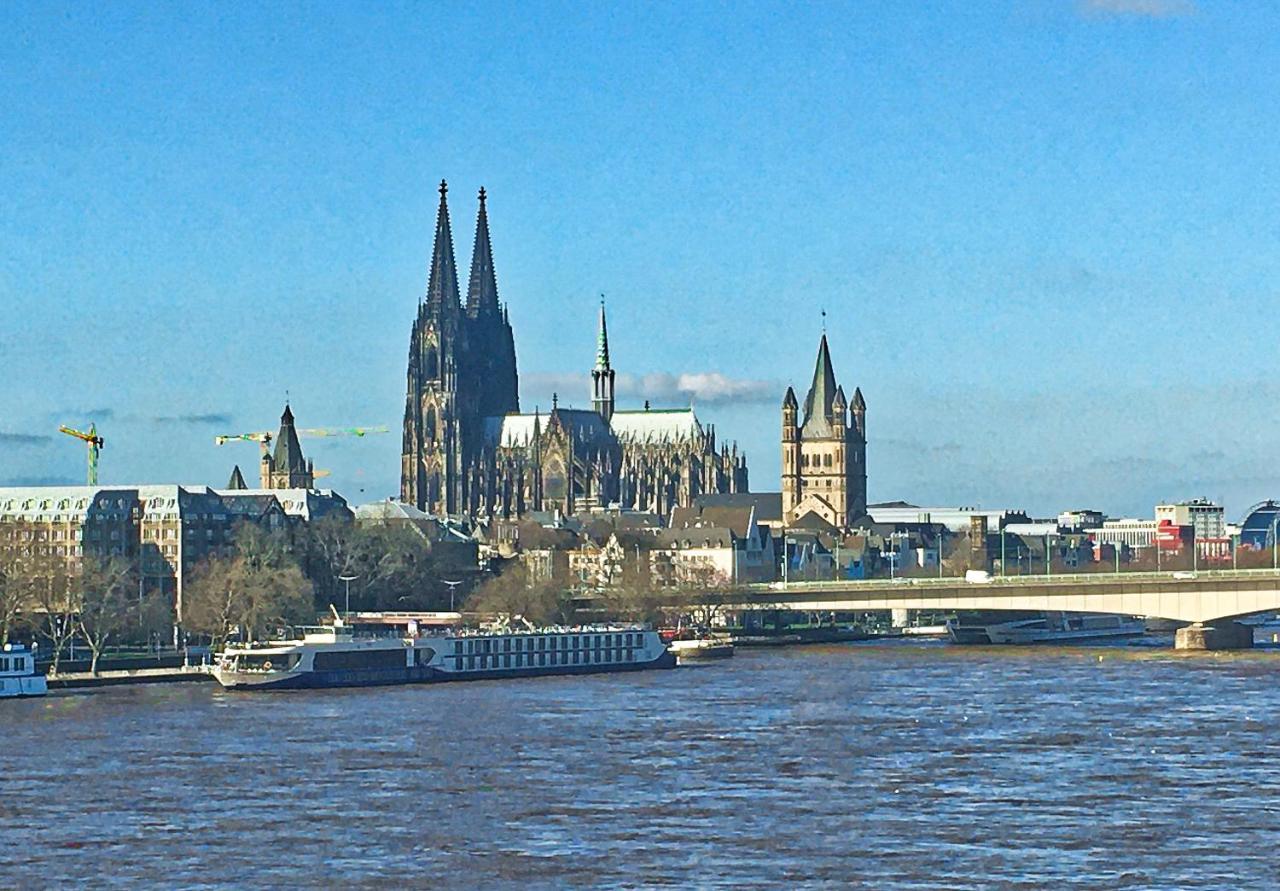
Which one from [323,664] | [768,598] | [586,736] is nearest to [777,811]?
[586,736]

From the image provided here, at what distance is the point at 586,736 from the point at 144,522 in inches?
3132

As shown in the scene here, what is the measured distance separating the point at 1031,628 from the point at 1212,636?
33.7 m

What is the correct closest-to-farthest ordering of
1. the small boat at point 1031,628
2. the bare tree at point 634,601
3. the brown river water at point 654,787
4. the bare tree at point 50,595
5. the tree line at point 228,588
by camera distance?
1. the brown river water at point 654,787
2. the bare tree at point 50,595
3. the tree line at point 228,588
4. the bare tree at point 634,601
5. the small boat at point 1031,628

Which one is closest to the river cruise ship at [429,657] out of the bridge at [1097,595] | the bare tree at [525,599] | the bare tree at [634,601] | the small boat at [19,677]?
the small boat at [19,677]

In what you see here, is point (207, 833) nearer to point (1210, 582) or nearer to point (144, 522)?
point (1210, 582)

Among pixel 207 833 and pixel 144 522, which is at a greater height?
pixel 144 522

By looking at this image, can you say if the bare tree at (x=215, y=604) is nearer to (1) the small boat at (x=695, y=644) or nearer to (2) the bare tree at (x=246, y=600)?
(2) the bare tree at (x=246, y=600)

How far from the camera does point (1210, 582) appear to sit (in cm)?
→ 12294

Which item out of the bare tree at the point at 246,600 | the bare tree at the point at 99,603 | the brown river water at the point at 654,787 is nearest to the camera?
the brown river water at the point at 654,787

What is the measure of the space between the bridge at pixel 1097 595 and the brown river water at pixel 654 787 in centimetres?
2486

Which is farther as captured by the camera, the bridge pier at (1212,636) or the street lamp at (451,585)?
the street lamp at (451,585)

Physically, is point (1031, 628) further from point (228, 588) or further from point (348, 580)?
point (228, 588)

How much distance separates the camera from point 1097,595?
125875 millimetres

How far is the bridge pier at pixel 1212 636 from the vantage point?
124562 millimetres
